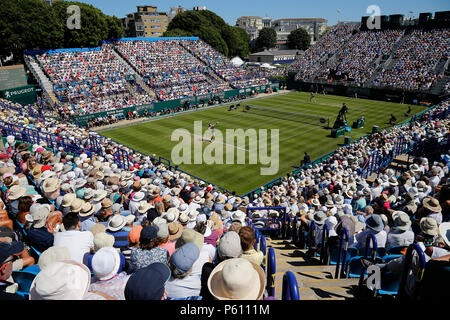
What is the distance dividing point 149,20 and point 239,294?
130914mm

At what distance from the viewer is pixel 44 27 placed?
42438 mm

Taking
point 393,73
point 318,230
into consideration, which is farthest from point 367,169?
point 393,73

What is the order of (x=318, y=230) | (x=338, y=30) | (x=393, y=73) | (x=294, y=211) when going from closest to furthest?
(x=318, y=230), (x=294, y=211), (x=393, y=73), (x=338, y=30)

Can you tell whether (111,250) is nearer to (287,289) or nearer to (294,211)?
(287,289)

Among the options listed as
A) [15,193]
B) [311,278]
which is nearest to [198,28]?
[15,193]

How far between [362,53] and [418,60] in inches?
411

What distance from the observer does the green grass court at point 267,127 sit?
22094mm

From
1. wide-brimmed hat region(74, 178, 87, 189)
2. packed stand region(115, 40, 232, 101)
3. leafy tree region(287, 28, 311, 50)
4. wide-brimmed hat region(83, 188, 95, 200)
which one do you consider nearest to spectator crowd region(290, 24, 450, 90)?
packed stand region(115, 40, 232, 101)

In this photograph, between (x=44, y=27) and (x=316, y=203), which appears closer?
(x=316, y=203)

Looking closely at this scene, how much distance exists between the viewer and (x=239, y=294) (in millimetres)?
3518

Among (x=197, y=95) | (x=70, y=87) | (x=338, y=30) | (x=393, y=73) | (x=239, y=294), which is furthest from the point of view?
(x=338, y=30)

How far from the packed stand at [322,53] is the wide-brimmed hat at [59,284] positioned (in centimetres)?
6139

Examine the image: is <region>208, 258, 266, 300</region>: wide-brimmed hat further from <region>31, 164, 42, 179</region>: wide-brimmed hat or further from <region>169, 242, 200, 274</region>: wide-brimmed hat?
<region>31, 164, 42, 179</region>: wide-brimmed hat

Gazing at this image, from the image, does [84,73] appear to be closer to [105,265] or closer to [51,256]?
[51,256]
